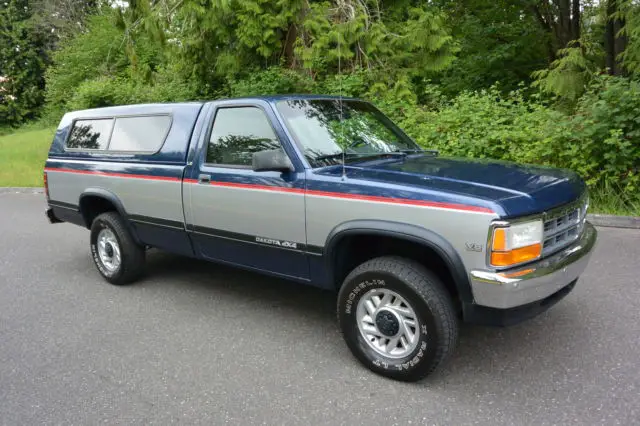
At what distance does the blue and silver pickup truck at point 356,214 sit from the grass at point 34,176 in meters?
3.69

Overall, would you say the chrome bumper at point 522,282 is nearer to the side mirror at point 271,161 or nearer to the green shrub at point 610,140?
the side mirror at point 271,161

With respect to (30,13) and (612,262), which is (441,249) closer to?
(612,262)

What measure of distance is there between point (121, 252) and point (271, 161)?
8.09 feet

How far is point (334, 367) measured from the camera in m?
3.64

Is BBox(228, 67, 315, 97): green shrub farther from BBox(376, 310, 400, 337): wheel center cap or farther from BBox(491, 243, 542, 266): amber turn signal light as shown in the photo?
BBox(491, 243, 542, 266): amber turn signal light

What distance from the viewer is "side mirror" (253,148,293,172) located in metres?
3.69

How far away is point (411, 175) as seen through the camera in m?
3.54

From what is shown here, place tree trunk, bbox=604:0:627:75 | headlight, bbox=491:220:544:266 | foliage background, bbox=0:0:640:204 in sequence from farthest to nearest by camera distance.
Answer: tree trunk, bbox=604:0:627:75 < foliage background, bbox=0:0:640:204 < headlight, bbox=491:220:544:266

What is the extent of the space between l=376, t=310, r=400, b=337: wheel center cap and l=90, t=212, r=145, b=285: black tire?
2.98 metres

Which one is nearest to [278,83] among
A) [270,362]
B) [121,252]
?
[121,252]

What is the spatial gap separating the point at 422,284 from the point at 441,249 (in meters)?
0.27

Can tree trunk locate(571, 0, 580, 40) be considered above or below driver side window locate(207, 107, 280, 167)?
above

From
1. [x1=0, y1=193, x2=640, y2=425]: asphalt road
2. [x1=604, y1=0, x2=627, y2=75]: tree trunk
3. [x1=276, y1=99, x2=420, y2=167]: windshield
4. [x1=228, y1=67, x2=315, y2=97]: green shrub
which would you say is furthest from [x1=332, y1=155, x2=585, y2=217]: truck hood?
[x1=604, y1=0, x2=627, y2=75]: tree trunk

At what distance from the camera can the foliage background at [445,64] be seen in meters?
7.54
